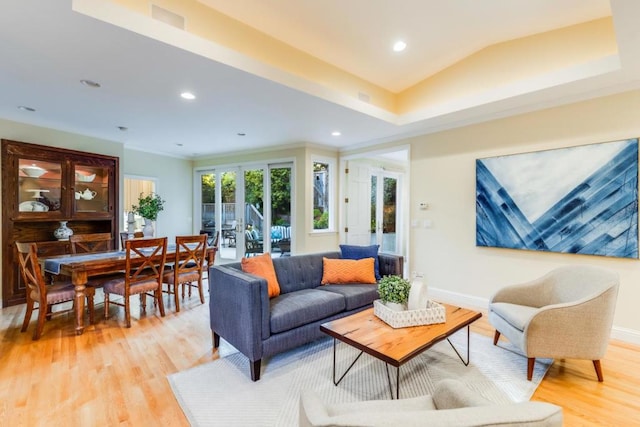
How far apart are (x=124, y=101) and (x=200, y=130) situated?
4.35 ft

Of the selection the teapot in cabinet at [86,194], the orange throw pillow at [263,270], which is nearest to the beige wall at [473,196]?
the orange throw pillow at [263,270]

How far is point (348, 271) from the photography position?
3.52 metres

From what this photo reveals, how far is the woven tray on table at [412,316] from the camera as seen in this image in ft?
7.39

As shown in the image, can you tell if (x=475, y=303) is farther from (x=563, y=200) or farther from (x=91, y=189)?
(x=91, y=189)

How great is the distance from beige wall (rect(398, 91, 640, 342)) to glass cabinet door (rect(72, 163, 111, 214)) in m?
4.94

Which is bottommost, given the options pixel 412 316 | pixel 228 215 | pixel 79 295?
pixel 79 295

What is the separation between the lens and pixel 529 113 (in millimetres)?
3639

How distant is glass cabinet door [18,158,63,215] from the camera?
415cm

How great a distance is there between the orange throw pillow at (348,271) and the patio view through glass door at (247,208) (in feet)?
7.86

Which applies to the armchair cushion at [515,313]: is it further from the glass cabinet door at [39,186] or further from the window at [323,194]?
the glass cabinet door at [39,186]

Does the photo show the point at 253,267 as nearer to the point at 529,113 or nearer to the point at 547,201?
the point at 547,201

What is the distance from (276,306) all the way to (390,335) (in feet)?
3.35

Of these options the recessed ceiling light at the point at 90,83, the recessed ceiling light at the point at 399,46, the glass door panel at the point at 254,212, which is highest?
the recessed ceiling light at the point at 399,46

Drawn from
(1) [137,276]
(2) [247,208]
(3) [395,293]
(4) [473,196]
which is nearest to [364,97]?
(4) [473,196]
